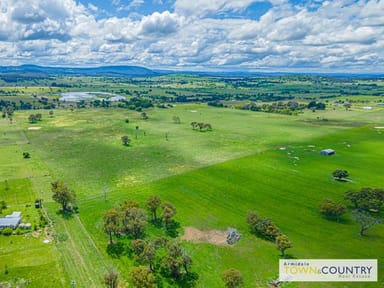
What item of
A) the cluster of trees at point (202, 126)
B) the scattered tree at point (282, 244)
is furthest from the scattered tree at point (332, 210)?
the cluster of trees at point (202, 126)

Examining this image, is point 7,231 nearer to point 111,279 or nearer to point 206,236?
point 111,279

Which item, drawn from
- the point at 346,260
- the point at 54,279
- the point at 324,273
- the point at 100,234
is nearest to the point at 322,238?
the point at 346,260

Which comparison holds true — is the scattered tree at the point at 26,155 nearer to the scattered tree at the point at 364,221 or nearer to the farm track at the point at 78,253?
the farm track at the point at 78,253

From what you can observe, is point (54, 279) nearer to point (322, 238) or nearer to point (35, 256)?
point (35, 256)

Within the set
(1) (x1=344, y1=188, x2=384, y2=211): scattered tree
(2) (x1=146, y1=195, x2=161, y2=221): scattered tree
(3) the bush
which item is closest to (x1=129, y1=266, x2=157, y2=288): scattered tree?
(2) (x1=146, y1=195, x2=161, y2=221): scattered tree

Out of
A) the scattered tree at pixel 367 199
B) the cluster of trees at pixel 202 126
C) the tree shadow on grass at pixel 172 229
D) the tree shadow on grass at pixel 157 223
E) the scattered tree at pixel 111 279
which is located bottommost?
the tree shadow on grass at pixel 172 229

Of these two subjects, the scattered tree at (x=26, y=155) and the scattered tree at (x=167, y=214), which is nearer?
the scattered tree at (x=167, y=214)
